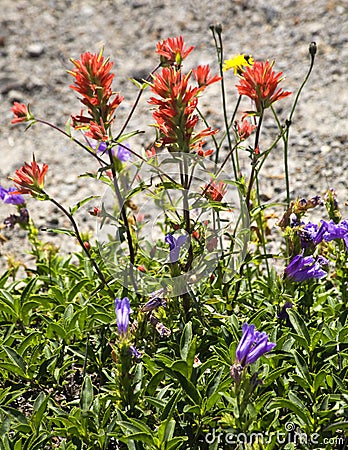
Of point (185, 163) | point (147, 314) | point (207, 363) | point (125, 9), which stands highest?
point (125, 9)

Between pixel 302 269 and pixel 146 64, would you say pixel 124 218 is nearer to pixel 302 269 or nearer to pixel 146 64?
pixel 302 269

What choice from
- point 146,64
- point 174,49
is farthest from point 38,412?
point 146,64

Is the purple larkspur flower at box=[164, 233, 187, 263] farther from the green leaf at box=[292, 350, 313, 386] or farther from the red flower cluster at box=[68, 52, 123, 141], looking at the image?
the green leaf at box=[292, 350, 313, 386]

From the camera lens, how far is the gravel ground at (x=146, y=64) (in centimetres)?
429

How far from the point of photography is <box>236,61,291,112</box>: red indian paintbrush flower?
2275 millimetres

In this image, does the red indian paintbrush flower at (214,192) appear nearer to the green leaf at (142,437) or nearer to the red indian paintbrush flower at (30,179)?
the red indian paintbrush flower at (30,179)

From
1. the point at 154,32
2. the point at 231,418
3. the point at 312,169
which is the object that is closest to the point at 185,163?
the point at 231,418

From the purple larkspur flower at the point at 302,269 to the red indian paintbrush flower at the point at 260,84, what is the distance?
55cm

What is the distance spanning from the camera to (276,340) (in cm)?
238

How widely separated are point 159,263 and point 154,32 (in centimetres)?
349

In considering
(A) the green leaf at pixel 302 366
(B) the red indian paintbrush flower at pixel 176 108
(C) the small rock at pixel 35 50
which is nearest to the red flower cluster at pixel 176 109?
(B) the red indian paintbrush flower at pixel 176 108

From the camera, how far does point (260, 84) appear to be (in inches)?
90.4

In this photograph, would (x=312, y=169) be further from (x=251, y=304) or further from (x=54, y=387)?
(x=54, y=387)

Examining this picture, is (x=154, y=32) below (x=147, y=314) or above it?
above
